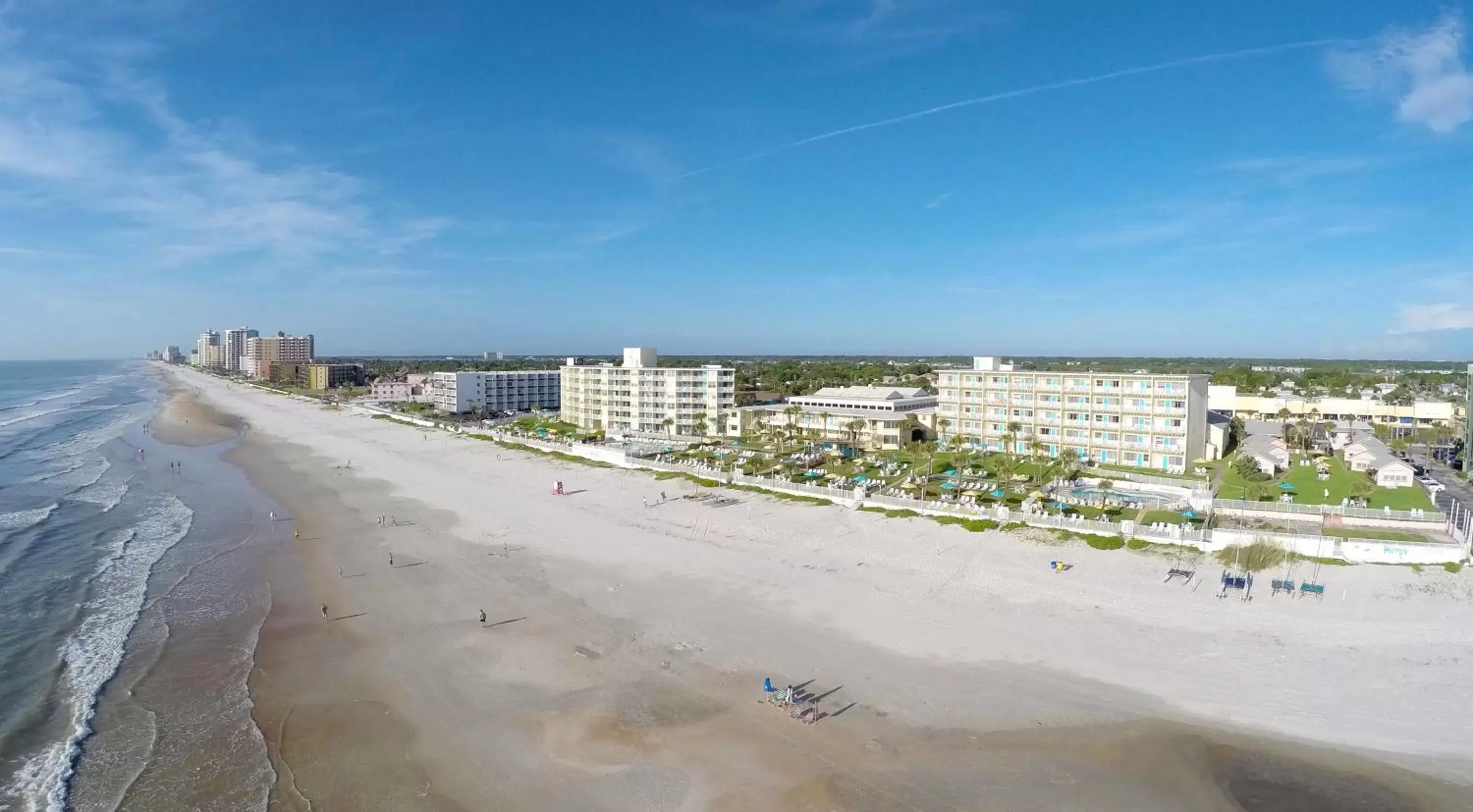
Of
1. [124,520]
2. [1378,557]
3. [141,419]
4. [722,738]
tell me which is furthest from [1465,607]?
[141,419]

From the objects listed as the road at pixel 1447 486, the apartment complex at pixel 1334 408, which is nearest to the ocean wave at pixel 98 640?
the road at pixel 1447 486

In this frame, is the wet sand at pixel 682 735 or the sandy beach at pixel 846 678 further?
the sandy beach at pixel 846 678

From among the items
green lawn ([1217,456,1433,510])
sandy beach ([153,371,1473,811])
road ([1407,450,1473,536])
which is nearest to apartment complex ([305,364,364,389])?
sandy beach ([153,371,1473,811])

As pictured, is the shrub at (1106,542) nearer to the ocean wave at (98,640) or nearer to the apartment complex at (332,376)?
the ocean wave at (98,640)

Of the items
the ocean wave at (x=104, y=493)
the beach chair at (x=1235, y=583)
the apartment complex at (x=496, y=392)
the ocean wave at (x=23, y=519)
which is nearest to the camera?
the beach chair at (x=1235, y=583)

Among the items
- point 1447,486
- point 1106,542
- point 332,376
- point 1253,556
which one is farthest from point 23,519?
point 332,376

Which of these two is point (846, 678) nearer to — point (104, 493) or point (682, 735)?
point (682, 735)

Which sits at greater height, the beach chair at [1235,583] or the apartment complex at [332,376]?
the apartment complex at [332,376]

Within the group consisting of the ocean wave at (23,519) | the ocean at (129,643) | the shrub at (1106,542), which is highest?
the shrub at (1106,542)
